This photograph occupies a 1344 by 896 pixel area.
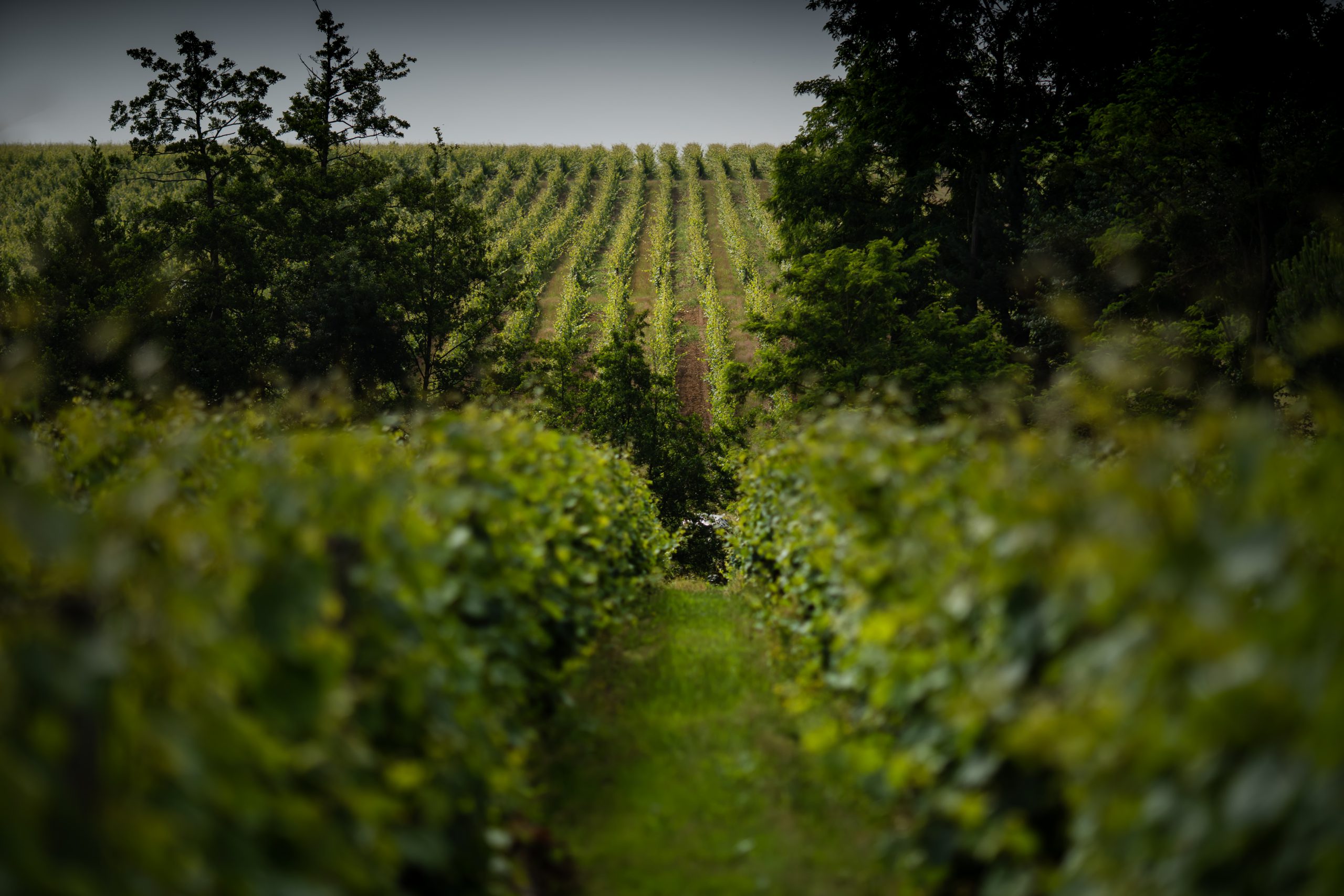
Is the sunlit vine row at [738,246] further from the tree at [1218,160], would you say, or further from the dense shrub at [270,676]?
the dense shrub at [270,676]

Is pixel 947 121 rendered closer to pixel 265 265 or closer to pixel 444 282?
pixel 444 282

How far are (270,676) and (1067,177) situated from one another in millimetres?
22531

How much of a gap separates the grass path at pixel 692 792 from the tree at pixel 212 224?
2183cm

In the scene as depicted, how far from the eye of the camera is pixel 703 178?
7862cm

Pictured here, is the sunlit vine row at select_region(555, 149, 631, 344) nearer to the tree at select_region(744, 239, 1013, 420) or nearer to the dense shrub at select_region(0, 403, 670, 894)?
the tree at select_region(744, 239, 1013, 420)

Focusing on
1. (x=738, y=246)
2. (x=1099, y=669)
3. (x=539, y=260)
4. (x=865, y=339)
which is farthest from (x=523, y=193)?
(x=1099, y=669)

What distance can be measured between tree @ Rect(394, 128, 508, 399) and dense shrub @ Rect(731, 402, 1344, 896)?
23655 millimetres

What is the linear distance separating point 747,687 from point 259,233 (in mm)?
25309

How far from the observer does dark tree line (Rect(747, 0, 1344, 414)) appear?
16.8 m

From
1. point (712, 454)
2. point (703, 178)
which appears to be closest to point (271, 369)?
point (712, 454)

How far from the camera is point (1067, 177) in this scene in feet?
65.4

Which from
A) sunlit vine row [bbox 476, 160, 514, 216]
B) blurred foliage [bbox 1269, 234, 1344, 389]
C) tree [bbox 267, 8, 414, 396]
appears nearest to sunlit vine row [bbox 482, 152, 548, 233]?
sunlit vine row [bbox 476, 160, 514, 216]

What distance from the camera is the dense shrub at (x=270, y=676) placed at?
1.42 metres

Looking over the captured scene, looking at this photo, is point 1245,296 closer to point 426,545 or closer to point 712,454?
point 712,454
